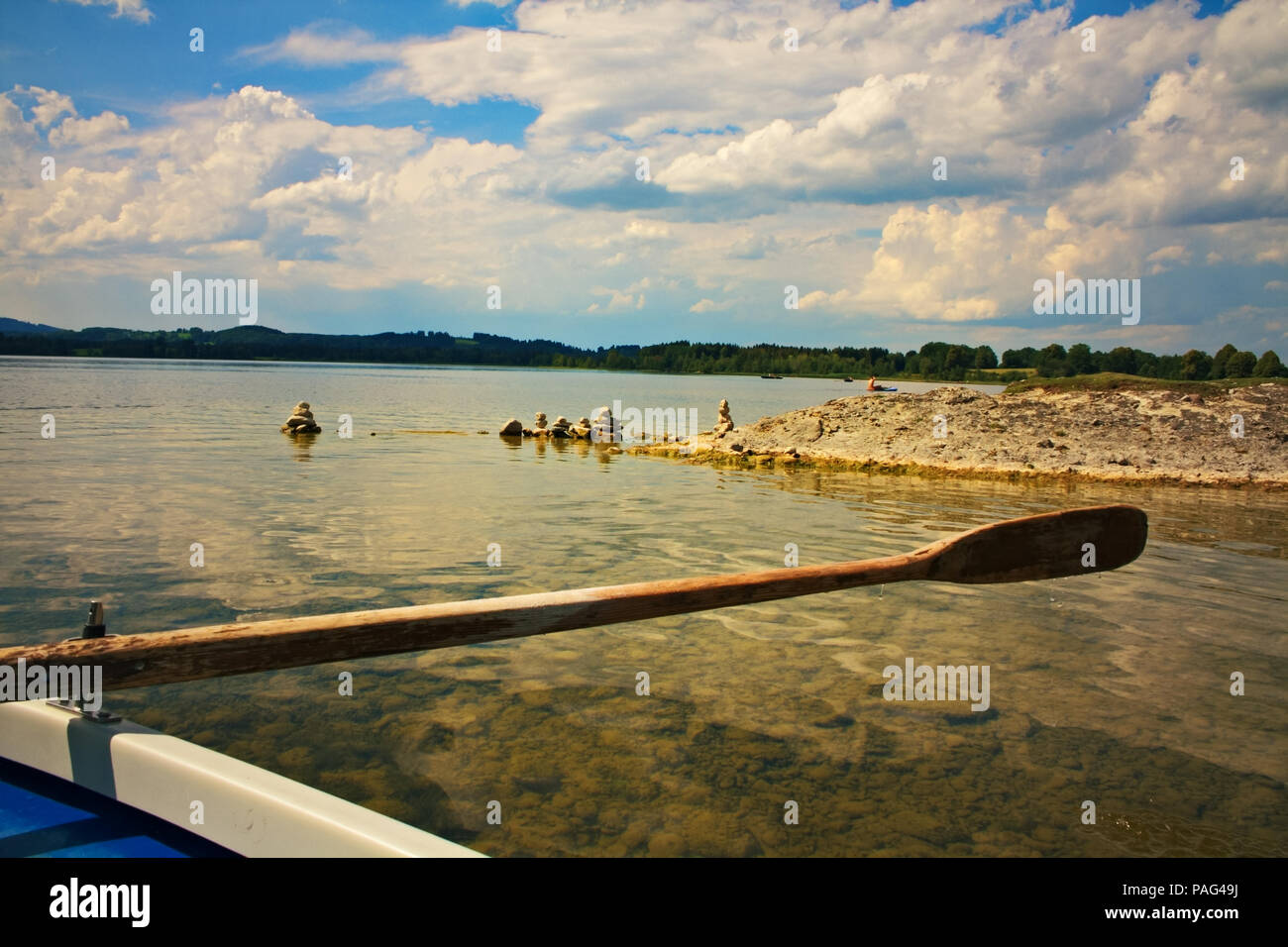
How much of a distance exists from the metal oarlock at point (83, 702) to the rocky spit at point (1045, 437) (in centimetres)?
1765

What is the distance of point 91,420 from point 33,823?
33.0m

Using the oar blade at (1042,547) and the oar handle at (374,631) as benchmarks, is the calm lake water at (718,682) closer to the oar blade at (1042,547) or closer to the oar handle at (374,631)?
the oar blade at (1042,547)

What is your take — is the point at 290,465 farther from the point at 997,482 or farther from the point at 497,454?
the point at 997,482

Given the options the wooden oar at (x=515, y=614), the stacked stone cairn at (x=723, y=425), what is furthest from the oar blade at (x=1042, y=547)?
the stacked stone cairn at (x=723, y=425)

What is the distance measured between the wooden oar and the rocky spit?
13593 millimetres

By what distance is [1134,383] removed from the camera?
19641mm

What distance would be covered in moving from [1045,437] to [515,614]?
60.8 feet

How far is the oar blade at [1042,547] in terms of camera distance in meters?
5.26

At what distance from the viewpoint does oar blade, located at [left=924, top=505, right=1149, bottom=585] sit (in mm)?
5262

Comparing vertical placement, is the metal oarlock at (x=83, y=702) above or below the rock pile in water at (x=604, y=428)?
below

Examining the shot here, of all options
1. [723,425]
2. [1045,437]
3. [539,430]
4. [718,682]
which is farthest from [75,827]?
[539,430]

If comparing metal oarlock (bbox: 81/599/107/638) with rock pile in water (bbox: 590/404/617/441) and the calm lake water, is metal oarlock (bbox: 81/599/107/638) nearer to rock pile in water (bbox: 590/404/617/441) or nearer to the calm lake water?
the calm lake water

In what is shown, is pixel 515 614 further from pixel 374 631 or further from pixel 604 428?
pixel 604 428
